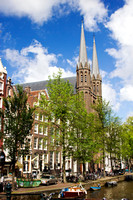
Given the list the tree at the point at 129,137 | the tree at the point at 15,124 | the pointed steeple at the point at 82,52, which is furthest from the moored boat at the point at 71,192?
the pointed steeple at the point at 82,52

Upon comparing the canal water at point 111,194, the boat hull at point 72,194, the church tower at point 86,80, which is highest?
the church tower at point 86,80

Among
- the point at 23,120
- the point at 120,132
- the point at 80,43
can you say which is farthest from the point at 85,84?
the point at 23,120

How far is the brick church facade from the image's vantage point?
40.5m

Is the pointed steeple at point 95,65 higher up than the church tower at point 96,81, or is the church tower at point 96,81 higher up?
Result: the pointed steeple at point 95,65

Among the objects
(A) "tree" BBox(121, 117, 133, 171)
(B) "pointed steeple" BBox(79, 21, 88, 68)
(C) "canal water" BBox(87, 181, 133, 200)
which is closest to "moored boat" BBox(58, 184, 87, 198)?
(C) "canal water" BBox(87, 181, 133, 200)

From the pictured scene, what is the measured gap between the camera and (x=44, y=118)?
51.1 m

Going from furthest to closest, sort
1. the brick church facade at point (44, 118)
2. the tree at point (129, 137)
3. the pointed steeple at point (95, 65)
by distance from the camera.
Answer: the pointed steeple at point (95, 65)
the tree at point (129, 137)
the brick church facade at point (44, 118)

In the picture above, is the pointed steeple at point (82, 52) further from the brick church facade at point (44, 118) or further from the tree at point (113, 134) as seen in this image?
the tree at point (113, 134)

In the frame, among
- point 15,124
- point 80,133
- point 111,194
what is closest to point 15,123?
point 15,124

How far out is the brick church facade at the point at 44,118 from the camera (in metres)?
40.5

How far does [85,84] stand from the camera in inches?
2872

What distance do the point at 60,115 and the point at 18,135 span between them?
36.9ft

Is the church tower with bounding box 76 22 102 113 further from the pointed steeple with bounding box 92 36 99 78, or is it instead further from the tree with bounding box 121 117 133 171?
the tree with bounding box 121 117 133 171

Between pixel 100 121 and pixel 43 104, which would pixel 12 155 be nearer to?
pixel 43 104
